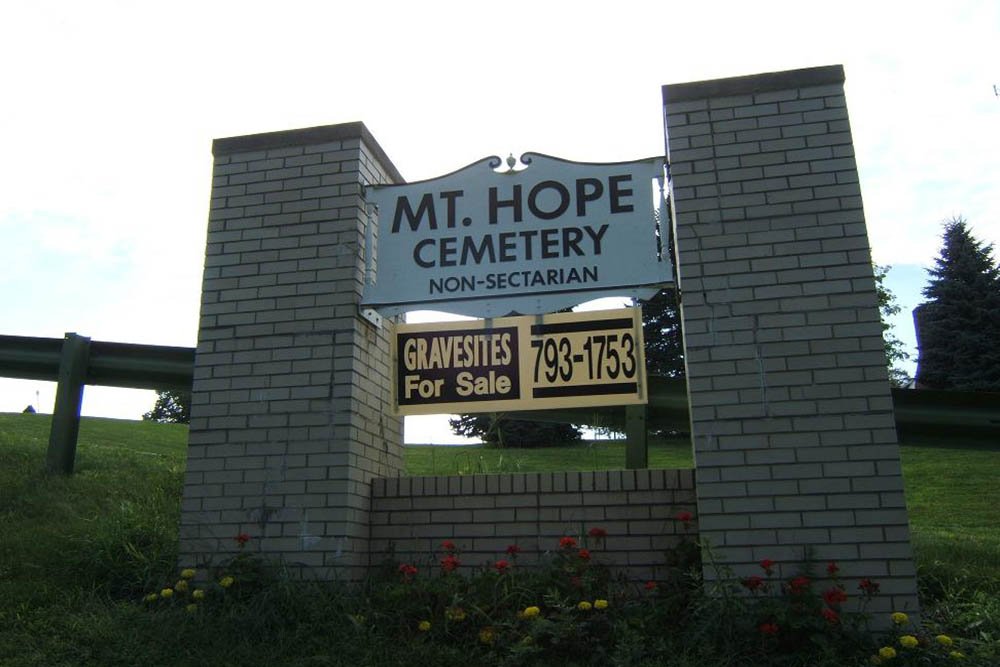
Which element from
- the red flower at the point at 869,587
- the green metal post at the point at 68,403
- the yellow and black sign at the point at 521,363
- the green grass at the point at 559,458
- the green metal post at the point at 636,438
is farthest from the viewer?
the green grass at the point at 559,458

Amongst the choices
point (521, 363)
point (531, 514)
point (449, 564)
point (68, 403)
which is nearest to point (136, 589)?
point (449, 564)

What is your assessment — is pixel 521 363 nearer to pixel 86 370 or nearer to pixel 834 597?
pixel 834 597

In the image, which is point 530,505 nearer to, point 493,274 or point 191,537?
point 493,274

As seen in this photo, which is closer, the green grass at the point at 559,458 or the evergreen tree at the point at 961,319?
the green grass at the point at 559,458

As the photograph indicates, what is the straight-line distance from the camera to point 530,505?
5551 mm

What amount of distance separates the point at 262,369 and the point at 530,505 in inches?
77.8

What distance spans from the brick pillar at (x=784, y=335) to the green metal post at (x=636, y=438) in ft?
6.92

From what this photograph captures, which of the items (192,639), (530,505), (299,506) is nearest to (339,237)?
(299,506)

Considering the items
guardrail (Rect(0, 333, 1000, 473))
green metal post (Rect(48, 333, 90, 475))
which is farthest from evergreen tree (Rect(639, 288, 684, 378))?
green metal post (Rect(48, 333, 90, 475))

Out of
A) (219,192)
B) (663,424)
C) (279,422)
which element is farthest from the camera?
(663,424)

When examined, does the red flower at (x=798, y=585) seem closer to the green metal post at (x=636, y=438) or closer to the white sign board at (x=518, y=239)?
the white sign board at (x=518, y=239)

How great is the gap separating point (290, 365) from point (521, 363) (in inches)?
59.8

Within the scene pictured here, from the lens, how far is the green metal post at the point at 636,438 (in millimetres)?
7266

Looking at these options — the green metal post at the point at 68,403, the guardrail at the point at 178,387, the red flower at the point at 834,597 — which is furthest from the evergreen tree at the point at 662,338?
the red flower at the point at 834,597
